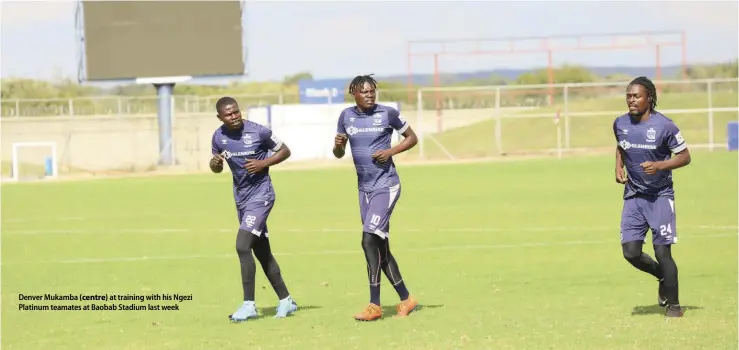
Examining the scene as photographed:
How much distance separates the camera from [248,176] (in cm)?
1279

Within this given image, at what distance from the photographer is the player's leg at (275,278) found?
1282cm

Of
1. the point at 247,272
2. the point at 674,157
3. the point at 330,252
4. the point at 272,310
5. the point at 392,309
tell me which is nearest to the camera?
the point at 674,157

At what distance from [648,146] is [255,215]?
369cm

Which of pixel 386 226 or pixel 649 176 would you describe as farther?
pixel 386 226

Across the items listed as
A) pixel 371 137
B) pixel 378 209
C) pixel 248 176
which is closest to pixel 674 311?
pixel 378 209

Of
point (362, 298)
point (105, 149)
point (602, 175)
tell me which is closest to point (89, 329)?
point (362, 298)

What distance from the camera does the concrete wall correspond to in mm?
56500

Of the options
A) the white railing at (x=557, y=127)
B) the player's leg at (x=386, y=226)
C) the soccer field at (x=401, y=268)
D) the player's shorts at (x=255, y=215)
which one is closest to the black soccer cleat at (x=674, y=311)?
the soccer field at (x=401, y=268)

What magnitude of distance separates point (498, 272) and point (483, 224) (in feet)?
23.7

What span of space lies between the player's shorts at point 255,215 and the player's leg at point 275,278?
0.20 meters

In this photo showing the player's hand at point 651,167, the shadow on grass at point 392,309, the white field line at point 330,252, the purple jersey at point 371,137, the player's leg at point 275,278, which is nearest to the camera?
the player's hand at point 651,167

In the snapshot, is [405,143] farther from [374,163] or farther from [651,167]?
[651,167]

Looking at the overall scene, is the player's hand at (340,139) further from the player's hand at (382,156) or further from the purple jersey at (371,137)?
the player's hand at (382,156)

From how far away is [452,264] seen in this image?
1780 cm
